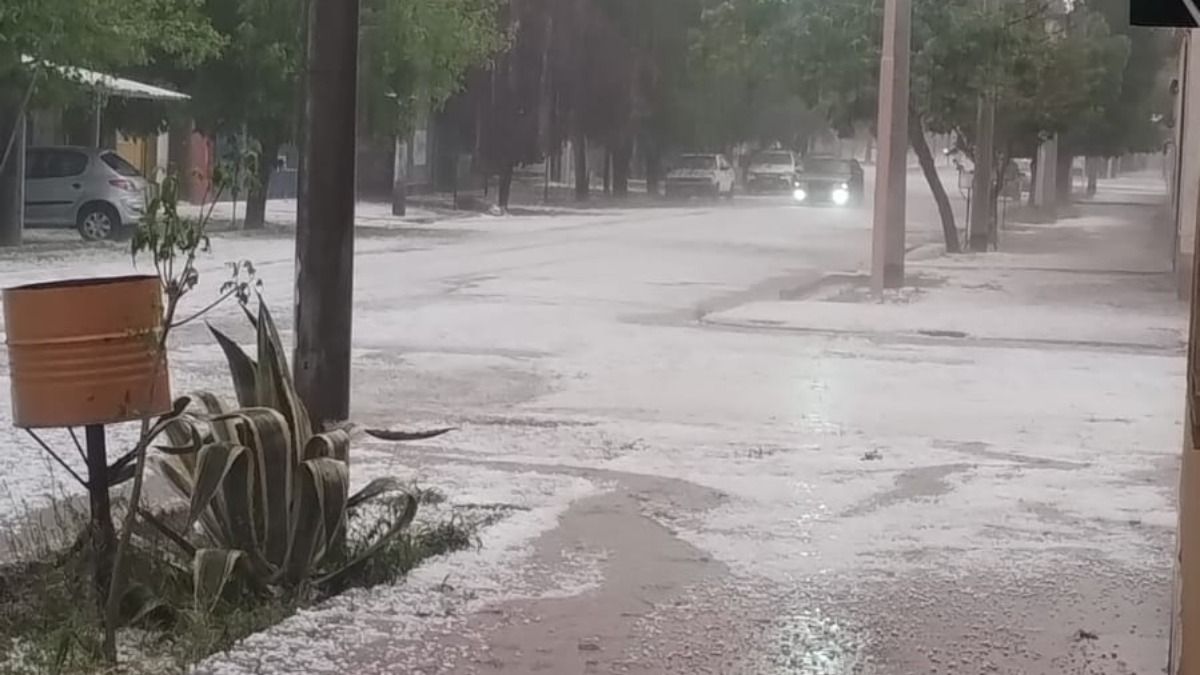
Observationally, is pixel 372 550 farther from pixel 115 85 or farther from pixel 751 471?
pixel 115 85

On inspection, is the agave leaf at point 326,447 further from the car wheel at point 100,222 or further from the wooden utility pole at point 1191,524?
the car wheel at point 100,222

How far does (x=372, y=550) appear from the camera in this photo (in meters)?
7.27

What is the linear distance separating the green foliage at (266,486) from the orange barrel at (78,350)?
410 millimetres

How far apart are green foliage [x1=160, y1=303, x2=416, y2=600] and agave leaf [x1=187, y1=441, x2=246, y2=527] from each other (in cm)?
2

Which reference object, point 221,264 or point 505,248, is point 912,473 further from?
point 505,248

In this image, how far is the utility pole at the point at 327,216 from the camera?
10227 millimetres

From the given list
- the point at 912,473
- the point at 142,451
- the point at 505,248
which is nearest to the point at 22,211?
the point at 505,248

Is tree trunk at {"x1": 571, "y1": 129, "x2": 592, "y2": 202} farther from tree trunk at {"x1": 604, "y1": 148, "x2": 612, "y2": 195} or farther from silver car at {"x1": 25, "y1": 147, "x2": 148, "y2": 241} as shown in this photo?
silver car at {"x1": 25, "y1": 147, "x2": 148, "y2": 241}

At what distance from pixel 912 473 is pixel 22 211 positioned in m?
21.2

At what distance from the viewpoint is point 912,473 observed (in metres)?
10.4

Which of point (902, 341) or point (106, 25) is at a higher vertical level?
point (106, 25)

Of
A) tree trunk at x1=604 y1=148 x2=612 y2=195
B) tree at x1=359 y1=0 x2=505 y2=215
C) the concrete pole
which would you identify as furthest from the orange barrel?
tree trunk at x1=604 y1=148 x2=612 y2=195

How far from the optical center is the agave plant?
6.75 metres

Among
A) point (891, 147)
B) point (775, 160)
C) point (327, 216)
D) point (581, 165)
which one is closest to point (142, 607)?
point (327, 216)
